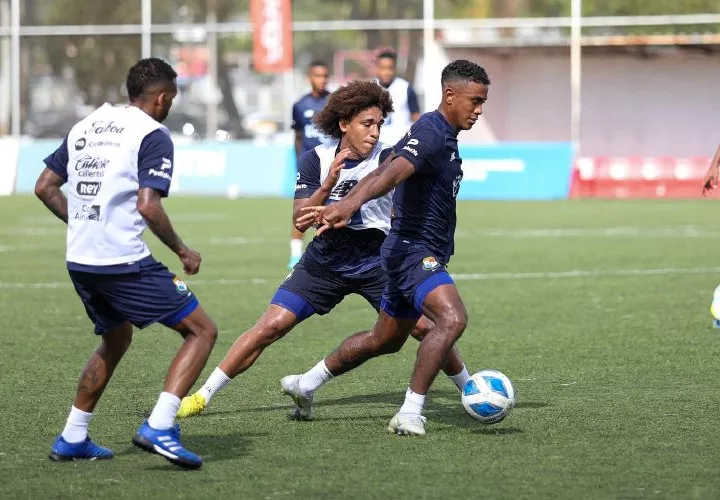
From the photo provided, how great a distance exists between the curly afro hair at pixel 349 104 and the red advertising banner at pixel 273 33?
1044 inches

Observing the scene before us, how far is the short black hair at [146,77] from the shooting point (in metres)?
6.89

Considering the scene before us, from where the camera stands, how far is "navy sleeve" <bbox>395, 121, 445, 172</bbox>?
25.2 ft

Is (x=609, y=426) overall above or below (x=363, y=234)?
below

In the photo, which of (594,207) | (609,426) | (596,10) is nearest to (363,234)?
(609,426)

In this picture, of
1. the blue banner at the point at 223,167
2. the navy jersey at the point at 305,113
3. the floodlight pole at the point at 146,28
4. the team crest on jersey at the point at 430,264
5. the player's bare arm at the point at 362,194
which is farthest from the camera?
the floodlight pole at the point at 146,28

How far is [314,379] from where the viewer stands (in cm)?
848

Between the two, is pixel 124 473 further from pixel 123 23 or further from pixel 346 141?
pixel 123 23

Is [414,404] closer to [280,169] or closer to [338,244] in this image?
[338,244]

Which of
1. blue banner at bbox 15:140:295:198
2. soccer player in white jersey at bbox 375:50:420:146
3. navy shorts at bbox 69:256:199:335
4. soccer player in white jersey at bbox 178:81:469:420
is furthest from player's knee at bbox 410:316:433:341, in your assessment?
blue banner at bbox 15:140:295:198

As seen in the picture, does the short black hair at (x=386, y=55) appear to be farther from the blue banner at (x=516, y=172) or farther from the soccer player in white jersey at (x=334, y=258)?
the blue banner at (x=516, y=172)

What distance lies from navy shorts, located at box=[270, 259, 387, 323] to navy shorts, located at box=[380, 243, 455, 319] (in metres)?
0.37

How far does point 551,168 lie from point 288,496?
2431cm

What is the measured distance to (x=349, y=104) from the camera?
830cm

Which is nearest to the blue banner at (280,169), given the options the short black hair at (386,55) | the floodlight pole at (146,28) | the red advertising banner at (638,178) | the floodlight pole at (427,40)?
the red advertising banner at (638,178)
